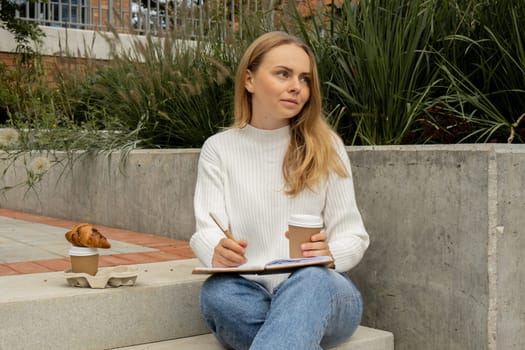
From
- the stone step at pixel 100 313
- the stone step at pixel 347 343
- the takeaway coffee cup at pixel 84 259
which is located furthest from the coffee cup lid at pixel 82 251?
the stone step at pixel 347 343

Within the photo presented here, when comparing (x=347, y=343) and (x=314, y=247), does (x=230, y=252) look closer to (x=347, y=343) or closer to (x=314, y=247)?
(x=314, y=247)

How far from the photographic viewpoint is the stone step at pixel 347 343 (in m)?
2.70

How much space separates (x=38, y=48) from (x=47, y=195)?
3.92 meters

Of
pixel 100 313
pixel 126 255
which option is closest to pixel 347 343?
pixel 100 313

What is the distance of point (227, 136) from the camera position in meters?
2.87

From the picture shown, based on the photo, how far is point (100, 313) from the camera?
2.68 meters

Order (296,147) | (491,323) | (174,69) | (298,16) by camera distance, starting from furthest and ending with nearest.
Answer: (174,69)
(298,16)
(296,147)
(491,323)

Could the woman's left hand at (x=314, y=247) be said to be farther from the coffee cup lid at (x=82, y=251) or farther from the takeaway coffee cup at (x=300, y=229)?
the coffee cup lid at (x=82, y=251)

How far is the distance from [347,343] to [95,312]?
909 mm

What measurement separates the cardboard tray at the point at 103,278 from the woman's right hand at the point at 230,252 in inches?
17.5

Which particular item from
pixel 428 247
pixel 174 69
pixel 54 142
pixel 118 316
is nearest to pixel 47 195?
pixel 54 142

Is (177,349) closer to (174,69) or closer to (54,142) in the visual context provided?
(174,69)

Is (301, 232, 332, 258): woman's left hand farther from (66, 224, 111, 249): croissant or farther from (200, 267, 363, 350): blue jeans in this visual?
(66, 224, 111, 249): croissant

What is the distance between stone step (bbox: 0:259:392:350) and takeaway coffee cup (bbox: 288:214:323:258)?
0.55 meters
